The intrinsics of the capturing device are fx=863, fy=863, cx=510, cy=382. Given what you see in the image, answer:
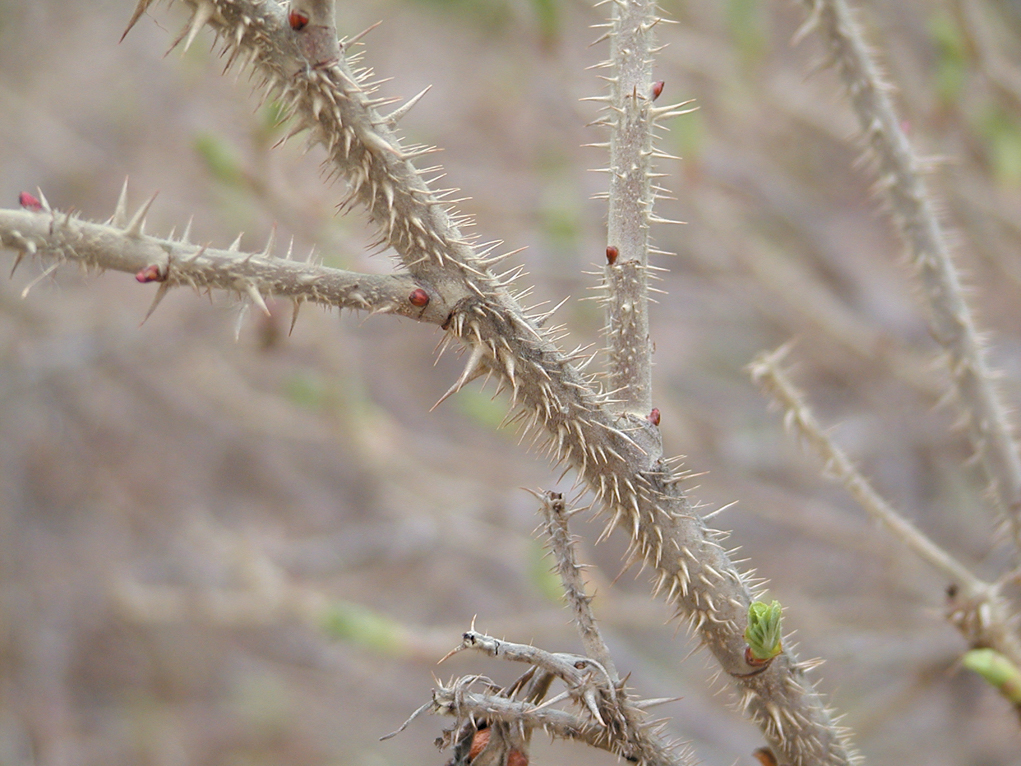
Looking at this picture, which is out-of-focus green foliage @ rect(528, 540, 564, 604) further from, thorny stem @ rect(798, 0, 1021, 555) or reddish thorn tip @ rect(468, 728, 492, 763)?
reddish thorn tip @ rect(468, 728, 492, 763)

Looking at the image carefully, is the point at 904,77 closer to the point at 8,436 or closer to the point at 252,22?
the point at 252,22

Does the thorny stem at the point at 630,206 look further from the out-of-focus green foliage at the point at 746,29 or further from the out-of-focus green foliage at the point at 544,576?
the out-of-focus green foliage at the point at 746,29

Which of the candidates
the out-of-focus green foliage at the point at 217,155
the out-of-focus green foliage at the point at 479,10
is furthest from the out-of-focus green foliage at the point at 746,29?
the out-of-focus green foliage at the point at 217,155

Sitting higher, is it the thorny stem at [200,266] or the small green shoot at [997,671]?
the thorny stem at [200,266]

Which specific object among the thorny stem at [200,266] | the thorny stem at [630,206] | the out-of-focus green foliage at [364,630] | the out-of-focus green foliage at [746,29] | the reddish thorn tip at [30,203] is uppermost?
the out-of-focus green foliage at [746,29]

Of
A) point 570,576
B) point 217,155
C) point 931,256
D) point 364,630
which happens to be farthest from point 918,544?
point 217,155
